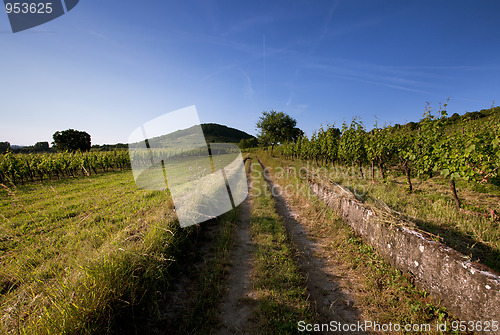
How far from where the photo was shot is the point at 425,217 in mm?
5457

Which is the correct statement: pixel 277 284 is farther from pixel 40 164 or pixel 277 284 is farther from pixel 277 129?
pixel 277 129

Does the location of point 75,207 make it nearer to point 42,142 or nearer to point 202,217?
point 202,217

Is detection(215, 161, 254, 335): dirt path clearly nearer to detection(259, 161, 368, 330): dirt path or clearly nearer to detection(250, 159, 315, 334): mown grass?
detection(250, 159, 315, 334): mown grass

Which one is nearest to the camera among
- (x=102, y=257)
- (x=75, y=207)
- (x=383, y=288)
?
(x=102, y=257)

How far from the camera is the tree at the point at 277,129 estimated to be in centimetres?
4459

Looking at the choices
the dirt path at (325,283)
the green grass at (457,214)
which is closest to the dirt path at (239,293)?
the dirt path at (325,283)

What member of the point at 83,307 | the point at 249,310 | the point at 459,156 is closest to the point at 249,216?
the point at 249,310

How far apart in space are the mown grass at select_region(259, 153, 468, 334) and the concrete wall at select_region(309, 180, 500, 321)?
0.18 m

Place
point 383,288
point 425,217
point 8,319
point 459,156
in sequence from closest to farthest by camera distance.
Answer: point 8,319 → point 383,288 → point 425,217 → point 459,156

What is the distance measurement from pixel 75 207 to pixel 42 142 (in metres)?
113

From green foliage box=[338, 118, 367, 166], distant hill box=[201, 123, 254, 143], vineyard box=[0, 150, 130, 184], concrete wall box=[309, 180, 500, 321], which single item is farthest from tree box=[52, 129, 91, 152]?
concrete wall box=[309, 180, 500, 321]

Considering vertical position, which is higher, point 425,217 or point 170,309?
point 425,217

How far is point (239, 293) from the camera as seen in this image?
11.8 ft

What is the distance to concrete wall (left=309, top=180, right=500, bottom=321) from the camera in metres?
2.41
